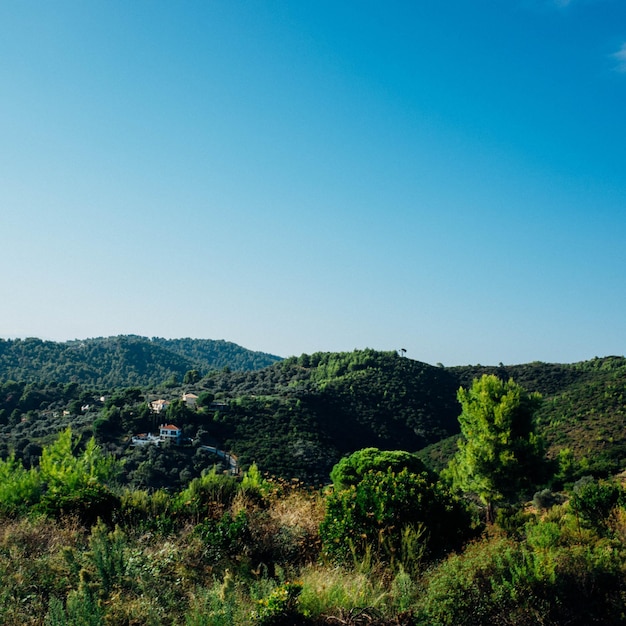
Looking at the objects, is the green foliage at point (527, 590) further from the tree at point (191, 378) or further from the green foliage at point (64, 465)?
the tree at point (191, 378)

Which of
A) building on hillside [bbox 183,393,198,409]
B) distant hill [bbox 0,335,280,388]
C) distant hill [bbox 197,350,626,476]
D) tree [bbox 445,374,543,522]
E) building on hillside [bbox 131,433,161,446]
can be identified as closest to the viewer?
tree [bbox 445,374,543,522]

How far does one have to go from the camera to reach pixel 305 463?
141ft

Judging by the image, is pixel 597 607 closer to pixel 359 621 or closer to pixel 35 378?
pixel 359 621

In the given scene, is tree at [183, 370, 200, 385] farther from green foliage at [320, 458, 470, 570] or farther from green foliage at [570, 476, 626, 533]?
green foliage at [320, 458, 470, 570]

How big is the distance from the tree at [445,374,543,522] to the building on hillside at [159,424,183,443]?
35292mm

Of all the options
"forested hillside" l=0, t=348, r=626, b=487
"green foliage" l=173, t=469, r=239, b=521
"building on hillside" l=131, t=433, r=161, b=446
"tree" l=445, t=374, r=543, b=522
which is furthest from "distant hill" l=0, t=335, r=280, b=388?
"green foliage" l=173, t=469, r=239, b=521

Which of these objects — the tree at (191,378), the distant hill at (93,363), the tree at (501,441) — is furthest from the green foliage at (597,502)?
the distant hill at (93,363)

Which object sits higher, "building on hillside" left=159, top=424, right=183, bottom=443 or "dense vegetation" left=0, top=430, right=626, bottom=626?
"dense vegetation" left=0, top=430, right=626, bottom=626

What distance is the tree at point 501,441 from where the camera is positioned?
17062 millimetres

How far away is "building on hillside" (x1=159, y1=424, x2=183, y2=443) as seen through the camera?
47.1 meters

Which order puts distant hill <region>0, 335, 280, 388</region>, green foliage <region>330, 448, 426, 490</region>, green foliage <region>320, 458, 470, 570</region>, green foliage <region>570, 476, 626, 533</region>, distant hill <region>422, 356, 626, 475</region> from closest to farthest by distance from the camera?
green foliage <region>320, 458, 470, 570</region> < green foliage <region>570, 476, 626, 533</region> < green foliage <region>330, 448, 426, 490</region> < distant hill <region>422, 356, 626, 475</region> < distant hill <region>0, 335, 280, 388</region>

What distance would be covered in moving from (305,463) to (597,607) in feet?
131

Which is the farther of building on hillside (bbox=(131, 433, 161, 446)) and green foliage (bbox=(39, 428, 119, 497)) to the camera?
building on hillside (bbox=(131, 433, 161, 446))

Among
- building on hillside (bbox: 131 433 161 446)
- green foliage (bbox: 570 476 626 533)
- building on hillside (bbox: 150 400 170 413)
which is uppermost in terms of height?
green foliage (bbox: 570 476 626 533)
